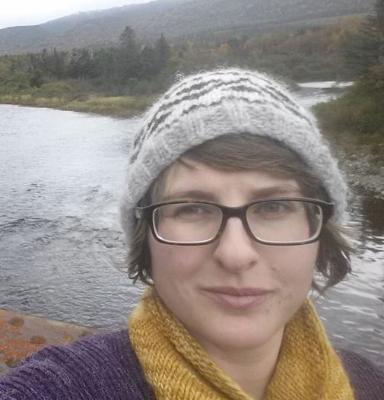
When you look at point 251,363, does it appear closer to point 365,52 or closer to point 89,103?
point 365,52

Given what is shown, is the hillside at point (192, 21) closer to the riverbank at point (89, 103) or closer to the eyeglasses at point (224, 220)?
the riverbank at point (89, 103)

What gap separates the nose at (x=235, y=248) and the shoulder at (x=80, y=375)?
247mm

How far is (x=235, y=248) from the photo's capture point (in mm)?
1019

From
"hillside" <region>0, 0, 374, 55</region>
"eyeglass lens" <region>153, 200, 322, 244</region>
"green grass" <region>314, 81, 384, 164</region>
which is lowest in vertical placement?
"hillside" <region>0, 0, 374, 55</region>

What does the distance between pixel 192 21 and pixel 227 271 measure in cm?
16082

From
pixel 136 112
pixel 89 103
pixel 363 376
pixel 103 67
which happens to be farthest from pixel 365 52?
pixel 103 67

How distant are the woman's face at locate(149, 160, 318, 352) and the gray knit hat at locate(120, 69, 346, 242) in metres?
0.05

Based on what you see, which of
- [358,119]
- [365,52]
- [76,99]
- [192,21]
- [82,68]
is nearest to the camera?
[358,119]

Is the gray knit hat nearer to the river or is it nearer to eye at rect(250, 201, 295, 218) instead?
eye at rect(250, 201, 295, 218)

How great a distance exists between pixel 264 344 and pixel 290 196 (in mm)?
294

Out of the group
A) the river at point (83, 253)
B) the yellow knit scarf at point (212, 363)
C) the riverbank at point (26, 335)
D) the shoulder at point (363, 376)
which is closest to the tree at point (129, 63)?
the river at point (83, 253)

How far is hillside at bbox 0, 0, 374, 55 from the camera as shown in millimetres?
122562

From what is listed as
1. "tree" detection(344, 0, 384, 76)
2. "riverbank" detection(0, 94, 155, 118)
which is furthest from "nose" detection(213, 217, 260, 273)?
"riverbank" detection(0, 94, 155, 118)

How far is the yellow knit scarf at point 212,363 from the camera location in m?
1.02
